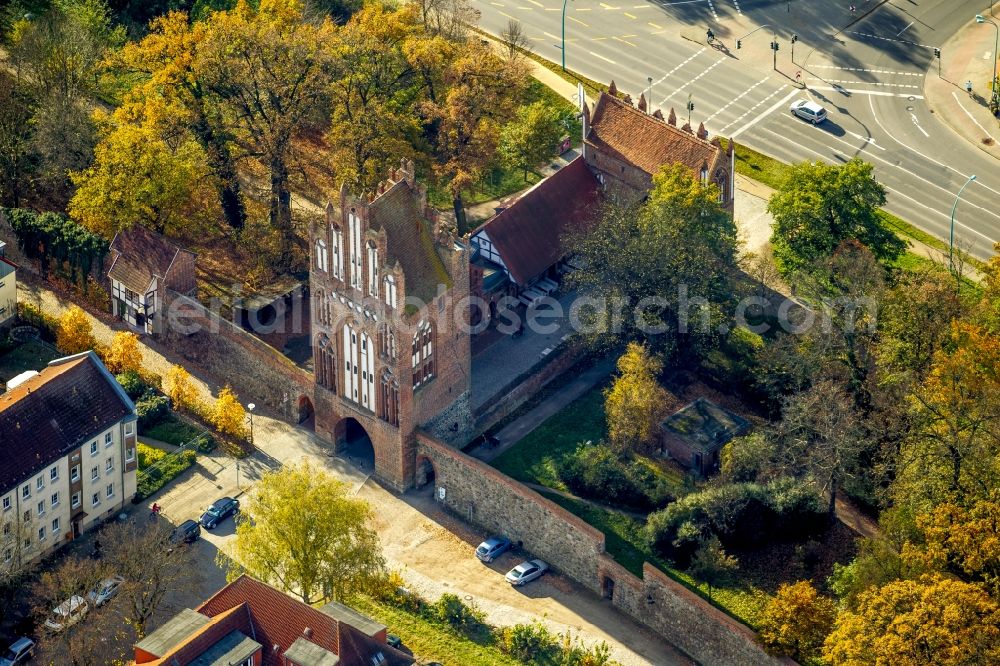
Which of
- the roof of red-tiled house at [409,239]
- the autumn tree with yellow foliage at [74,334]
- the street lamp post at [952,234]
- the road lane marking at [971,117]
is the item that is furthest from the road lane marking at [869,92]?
the autumn tree with yellow foliage at [74,334]

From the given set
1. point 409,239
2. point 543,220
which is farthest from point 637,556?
point 543,220

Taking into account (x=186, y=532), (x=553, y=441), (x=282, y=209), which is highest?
(x=282, y=209)

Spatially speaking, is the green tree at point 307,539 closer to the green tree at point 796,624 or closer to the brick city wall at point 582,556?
the brick city wall at point 582,556

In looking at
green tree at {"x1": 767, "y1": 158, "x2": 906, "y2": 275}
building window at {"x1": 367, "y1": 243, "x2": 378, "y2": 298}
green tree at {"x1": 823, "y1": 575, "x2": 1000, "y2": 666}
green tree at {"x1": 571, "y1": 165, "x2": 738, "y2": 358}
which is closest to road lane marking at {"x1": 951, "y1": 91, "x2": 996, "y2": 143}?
green tree at {"x1": 767, "y1": 158, "x2": 906, "y2": 275}

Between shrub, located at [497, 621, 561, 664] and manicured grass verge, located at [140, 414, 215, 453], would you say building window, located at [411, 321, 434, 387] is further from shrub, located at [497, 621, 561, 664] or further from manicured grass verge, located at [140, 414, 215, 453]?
shrub, located at [497, 621, 561, 664]

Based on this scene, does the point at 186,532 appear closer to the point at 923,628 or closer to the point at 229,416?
the point at 229,416

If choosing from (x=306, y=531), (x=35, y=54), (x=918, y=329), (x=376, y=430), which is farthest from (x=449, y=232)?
(x=35, y=54)
